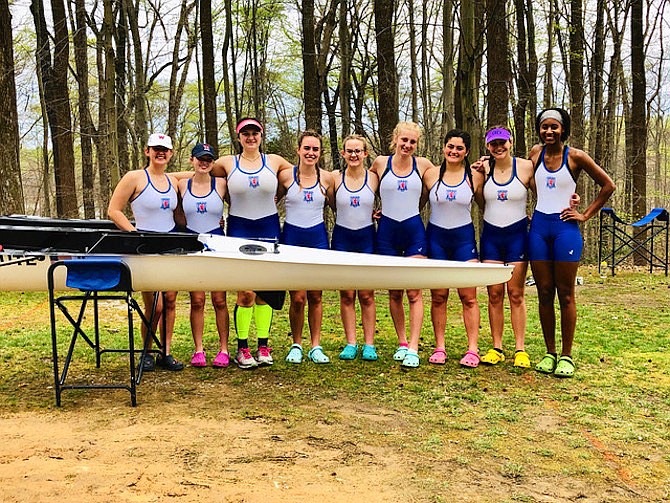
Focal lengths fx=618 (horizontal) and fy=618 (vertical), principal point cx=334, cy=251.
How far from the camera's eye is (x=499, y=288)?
4504mm

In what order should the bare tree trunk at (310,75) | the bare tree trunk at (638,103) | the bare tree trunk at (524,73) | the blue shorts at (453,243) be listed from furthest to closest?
the bare tree trunk at (524,73) → the bare tree trunk at (638,103) → the bare tree trunk at (310,75) → the blue shorts at (453,243)

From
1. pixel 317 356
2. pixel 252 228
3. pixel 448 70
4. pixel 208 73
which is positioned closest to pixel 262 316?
pixel 317 356

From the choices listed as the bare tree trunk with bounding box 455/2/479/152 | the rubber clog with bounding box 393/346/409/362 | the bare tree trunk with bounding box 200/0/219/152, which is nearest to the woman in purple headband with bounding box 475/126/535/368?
the rubber clog with bounding box 393/346/409/362

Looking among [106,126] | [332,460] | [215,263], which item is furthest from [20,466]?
[106,126]

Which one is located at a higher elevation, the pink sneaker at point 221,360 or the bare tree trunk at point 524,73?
the bare tree trunk at point 524,73

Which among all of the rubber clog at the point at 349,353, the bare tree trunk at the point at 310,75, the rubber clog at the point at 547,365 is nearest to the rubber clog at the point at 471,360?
the rubber clog at the point at 547,365

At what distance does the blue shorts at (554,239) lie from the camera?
13.8 feet

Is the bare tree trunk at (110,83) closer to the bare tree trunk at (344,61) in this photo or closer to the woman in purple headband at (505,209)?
the bare tree trunk at (344,61)

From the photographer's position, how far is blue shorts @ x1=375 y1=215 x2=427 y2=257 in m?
4.55

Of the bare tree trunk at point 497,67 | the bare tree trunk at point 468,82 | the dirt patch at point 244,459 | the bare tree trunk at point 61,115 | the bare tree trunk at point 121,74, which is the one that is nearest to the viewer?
the dirt patch at point 244,459

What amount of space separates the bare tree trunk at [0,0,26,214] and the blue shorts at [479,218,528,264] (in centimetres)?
675

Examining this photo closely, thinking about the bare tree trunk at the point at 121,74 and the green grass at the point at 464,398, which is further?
the bare tree trunk at the point at 121,74

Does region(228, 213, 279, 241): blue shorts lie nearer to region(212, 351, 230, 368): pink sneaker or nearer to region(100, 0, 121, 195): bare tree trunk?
region(212, 351, 230, 368): pink sneaker

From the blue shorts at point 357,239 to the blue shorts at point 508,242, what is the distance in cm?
Answer: 85
